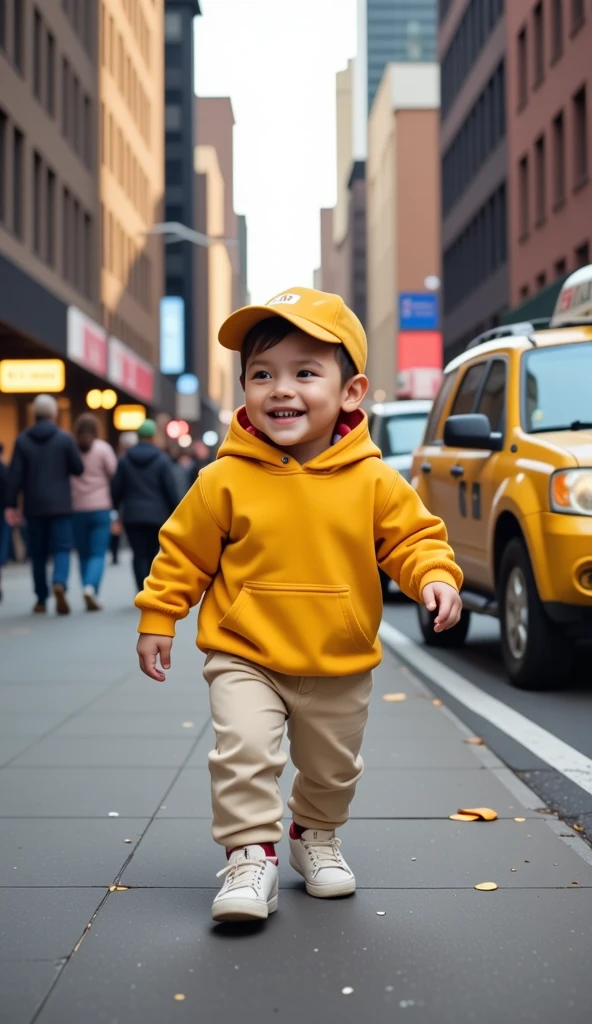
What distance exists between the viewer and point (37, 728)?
7.33 meters

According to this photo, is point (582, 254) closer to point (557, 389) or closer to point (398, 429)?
point (398, 429)

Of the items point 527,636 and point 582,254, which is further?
point 582,254

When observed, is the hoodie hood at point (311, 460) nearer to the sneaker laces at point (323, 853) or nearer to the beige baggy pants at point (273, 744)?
the beige baggy pants at point (273, 744)

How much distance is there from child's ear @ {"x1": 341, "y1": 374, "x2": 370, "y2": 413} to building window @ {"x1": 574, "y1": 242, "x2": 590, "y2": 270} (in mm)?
32766

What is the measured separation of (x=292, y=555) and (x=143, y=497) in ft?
39.3

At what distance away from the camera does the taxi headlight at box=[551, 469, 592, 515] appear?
8.12 meters

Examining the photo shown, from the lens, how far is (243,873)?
3.89m

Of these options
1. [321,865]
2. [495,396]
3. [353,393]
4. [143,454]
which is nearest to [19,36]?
[143,454]

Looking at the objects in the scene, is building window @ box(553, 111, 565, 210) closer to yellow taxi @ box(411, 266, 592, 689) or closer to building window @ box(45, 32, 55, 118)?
building window @ box(45, 32, 55, 118)

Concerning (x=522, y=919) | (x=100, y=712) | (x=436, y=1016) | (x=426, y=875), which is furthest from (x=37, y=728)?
(x=436, y=1016)

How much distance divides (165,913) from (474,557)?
6.08 m

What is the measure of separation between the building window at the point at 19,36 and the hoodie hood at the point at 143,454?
15.0 m

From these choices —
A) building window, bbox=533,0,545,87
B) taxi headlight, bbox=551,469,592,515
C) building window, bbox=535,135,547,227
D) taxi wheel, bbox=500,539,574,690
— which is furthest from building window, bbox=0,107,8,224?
taxi headlight, bbox=551,469,592,515

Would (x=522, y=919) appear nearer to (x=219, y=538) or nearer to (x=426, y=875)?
(x=426, y=875)
